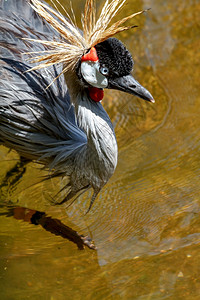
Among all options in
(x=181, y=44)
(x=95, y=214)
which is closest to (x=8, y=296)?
(x=95, y=214)

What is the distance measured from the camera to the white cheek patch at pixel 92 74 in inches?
108

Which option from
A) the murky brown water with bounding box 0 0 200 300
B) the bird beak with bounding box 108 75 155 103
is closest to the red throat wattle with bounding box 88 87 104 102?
the bird beak with bounding box 108 75 155 103

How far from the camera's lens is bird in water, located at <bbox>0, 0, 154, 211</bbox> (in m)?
2.79

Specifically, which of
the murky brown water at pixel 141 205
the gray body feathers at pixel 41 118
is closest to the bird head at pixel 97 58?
the gray body feathers at pixel 41 118

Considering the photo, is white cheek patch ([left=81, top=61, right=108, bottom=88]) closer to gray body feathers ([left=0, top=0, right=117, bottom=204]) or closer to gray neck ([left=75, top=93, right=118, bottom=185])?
gray neck ([left=75, top=93, right=118, bottom=185])

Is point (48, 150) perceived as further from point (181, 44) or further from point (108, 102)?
point (181, 44)

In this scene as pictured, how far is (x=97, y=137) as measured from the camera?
2.91m

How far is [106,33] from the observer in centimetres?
272

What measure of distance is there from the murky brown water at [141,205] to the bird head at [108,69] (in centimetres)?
99

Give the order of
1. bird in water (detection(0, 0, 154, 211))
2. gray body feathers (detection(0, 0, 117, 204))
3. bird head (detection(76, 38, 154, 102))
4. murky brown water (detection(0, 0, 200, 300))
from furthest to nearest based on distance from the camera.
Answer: gray body feathers (detection(0, 0, 117, 204)), murky brown water (detection(0, 0, 200, 300)), bird in water (detection(0, 0, 154, 211)), bird head (detection(76, 38, 154, 102))

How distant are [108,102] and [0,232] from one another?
5.30ft

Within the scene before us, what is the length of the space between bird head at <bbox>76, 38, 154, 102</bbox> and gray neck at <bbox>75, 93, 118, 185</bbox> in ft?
0.42

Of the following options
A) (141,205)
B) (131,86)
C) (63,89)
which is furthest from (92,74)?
(141,205)

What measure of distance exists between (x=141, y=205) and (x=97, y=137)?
32.7 inches
